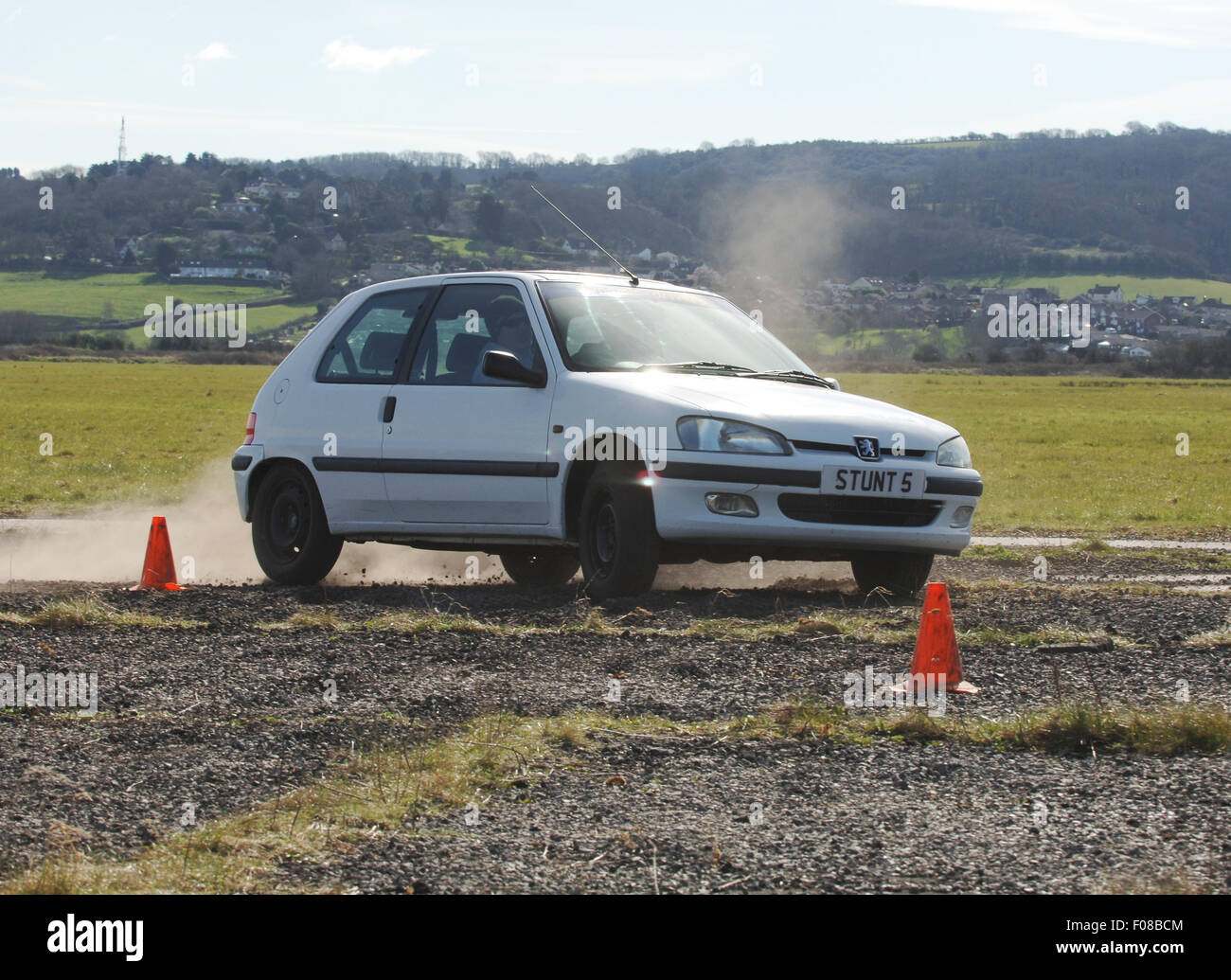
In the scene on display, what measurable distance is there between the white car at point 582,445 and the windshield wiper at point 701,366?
0.01 meters

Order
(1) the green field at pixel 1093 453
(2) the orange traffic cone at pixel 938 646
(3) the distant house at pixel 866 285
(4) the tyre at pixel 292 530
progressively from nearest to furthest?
(2) the orange traffic cone at pixel 938 646
(4) the tyre at pixel 292 530
(1) the green field at pixel 1093 453
(3) the distant house at pixel 866 285

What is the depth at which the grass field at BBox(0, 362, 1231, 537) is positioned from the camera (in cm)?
1878

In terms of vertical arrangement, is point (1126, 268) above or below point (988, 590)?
above

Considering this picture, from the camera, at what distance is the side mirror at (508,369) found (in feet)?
26.5

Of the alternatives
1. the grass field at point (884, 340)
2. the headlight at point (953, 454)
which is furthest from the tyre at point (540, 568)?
the grass field at point (884, 340)

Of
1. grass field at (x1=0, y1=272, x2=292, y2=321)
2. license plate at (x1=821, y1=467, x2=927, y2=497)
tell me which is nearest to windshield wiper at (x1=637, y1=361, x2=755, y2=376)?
license plate at (x1=821, y1=467, x2=927, y2=497)

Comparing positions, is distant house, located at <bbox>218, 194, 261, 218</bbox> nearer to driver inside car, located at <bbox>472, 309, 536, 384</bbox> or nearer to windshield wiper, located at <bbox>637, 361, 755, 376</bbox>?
driver inside car, located at <bbox>472, 309, 536, 384</bbox>

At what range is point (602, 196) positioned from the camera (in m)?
125

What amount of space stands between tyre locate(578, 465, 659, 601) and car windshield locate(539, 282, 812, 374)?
75 centimetres

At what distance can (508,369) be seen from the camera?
8078mm

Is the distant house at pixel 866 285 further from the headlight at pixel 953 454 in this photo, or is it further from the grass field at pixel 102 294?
the headlight at pixel 953 454

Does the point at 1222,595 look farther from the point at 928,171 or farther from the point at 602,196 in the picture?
the point at 928,171
